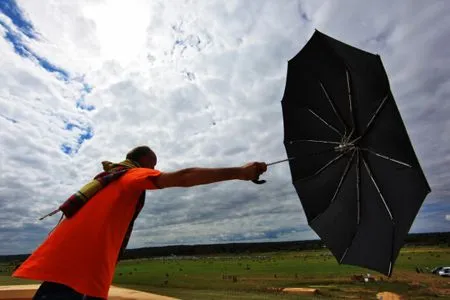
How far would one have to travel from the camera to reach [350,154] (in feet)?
15.9

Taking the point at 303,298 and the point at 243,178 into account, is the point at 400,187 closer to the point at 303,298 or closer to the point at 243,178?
the point at 243,178

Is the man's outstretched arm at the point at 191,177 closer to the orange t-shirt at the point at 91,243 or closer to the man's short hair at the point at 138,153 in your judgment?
the orange t-shirt at the point at 91,243

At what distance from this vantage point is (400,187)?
436 cm

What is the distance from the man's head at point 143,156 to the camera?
3312mm

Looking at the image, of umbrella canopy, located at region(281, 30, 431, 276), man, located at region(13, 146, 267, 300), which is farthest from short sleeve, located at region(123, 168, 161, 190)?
umbrella canopy, located at region(281, 30, 431, 276)

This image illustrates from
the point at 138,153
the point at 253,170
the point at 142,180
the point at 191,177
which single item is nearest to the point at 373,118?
the point at 253,170

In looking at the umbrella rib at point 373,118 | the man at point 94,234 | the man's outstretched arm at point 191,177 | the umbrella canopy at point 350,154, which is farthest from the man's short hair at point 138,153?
the umbrella rib at point 373,118

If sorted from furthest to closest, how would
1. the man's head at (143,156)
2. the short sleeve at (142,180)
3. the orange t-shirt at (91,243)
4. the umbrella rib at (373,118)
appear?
the umbrella rib at (373,118) → the man's head at (143,156) → the short sleeve at (142,180) → the orange t-shirt at (91,243)

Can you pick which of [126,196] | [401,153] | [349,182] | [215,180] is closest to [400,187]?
[401,153]

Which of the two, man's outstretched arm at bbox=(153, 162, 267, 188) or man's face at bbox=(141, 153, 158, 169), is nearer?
man's outstretched arm at bbox=(153, 162, 267, 188)

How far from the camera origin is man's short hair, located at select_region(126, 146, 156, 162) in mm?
3313

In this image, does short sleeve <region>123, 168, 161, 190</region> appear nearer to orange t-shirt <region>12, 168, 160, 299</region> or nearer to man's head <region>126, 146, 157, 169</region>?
orange t-shirt <region>12, 168, 160, 299</region>

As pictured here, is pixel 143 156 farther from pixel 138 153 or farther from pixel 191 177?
pixel 191 177

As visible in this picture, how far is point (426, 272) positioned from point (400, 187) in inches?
2277
